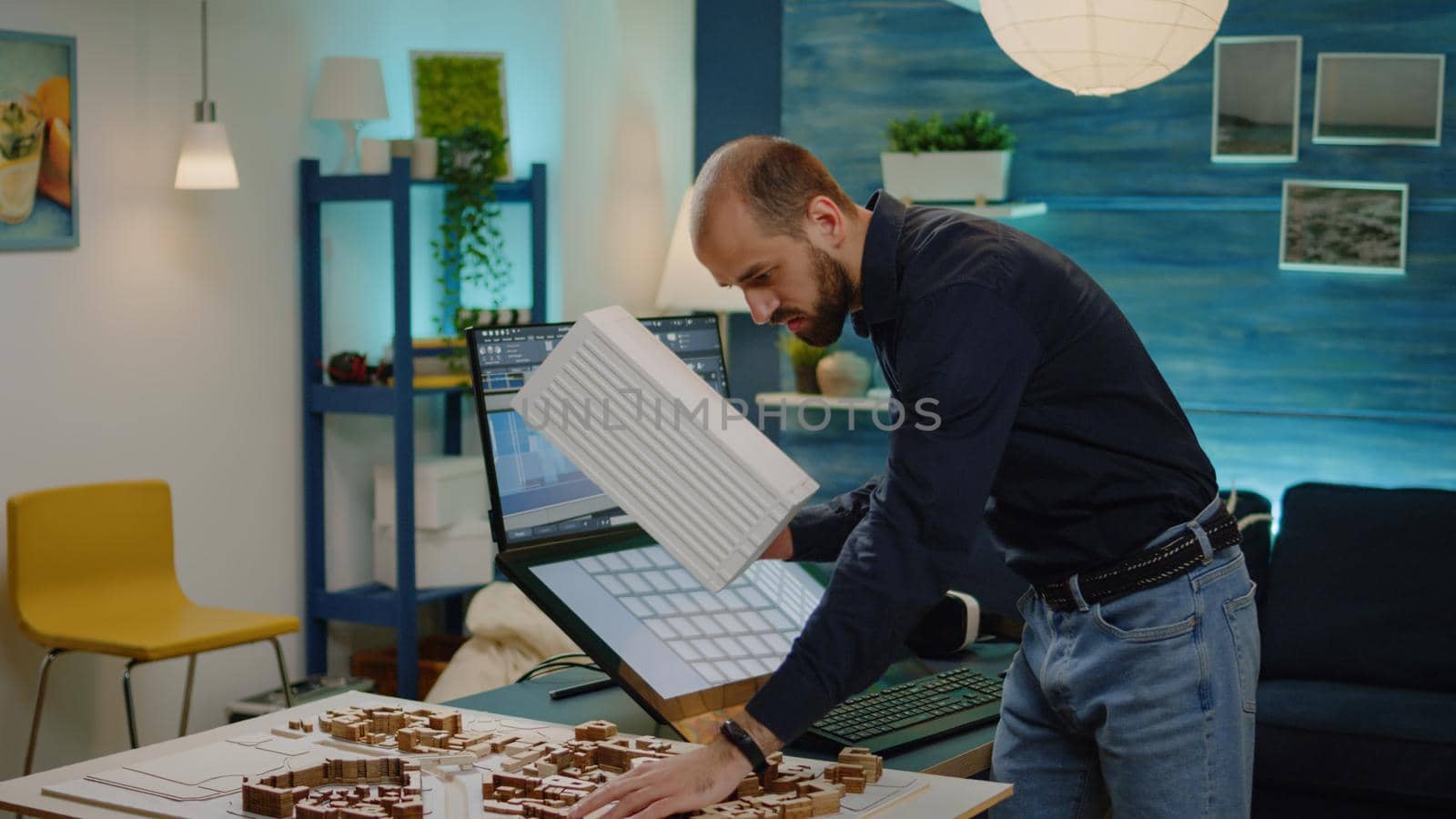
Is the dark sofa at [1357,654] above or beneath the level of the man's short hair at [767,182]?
beneath

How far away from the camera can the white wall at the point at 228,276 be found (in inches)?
153

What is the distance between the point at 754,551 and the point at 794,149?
0.45 m

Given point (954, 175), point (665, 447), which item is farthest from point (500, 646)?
point (665, 447)

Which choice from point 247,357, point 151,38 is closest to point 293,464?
point 247,357

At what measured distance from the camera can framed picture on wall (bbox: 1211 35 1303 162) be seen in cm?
446

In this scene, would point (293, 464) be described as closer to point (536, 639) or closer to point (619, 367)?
point (536, 639)

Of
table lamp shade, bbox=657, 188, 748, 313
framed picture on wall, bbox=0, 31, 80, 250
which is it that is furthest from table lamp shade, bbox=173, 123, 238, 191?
table lamp shade, bbox=657, 188, 748, 313

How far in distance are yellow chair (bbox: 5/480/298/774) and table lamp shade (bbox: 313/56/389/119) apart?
1.22 m

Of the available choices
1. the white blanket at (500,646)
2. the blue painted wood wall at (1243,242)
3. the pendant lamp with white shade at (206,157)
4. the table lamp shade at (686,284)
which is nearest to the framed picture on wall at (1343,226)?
the blue painted wood wall at (1243,242)

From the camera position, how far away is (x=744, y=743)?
155 centimetres

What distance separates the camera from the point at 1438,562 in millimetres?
3830

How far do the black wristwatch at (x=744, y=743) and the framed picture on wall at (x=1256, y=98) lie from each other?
138 inches

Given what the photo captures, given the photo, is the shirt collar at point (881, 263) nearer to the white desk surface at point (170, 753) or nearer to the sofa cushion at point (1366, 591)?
the white desk surface at point (170, 753)

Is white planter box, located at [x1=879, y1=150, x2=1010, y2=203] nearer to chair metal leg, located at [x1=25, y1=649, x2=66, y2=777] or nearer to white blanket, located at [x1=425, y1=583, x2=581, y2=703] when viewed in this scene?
white blanket, located at [x1=425, y1=583, x2=581, y2=703]
